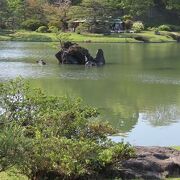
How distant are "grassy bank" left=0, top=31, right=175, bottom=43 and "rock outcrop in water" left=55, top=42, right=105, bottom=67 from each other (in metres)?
24.4

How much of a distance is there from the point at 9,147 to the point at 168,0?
326 feet

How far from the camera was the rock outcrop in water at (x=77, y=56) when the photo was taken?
153 feet

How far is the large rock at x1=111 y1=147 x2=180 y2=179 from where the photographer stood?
1121 centimetres

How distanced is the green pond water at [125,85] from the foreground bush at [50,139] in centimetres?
654

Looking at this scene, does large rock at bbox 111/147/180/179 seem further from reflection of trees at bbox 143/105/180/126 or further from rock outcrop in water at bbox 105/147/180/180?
reflection of trees at bbox 143/105/180/126

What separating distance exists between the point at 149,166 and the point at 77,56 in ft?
119

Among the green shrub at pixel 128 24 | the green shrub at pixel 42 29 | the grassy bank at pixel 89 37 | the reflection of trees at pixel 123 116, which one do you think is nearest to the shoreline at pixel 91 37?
the grassy bank at pixel 89 37

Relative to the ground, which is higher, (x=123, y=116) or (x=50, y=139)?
(x=50, y=139)

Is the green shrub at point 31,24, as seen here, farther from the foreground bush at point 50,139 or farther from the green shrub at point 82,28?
the foreground bush at point 50,139

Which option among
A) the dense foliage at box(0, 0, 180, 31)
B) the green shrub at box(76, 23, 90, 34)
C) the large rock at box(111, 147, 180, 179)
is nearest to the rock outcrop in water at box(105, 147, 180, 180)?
the large rock at box(111, 147, 180, 179)

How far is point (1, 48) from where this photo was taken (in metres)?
62.1

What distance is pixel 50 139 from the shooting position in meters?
10.7

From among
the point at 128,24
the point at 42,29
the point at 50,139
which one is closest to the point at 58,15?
the point at 42,29

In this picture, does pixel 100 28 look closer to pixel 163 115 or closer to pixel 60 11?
pixel 60 11
